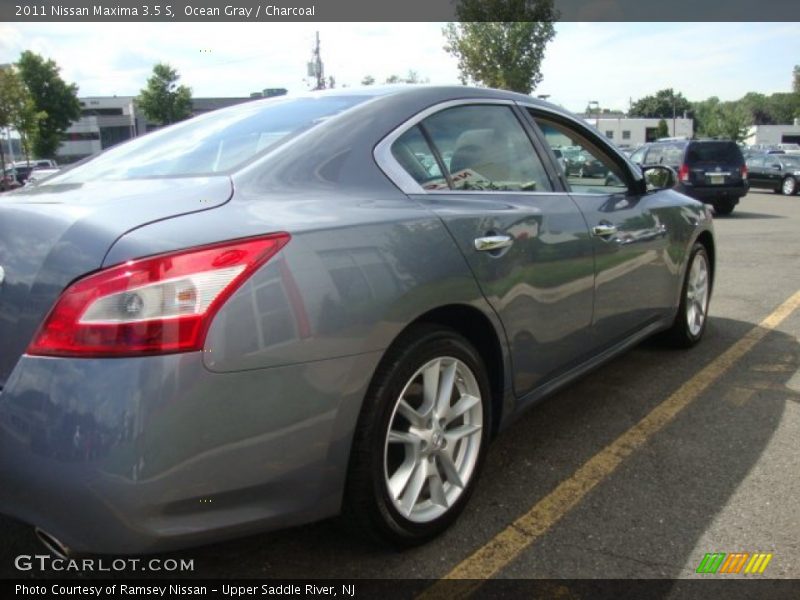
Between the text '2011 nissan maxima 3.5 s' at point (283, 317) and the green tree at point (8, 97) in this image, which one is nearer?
the text '2011 nissan maxima 3.5 s' at point (283, 317)

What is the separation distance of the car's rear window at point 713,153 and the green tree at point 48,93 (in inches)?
2303

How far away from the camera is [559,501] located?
104 inches

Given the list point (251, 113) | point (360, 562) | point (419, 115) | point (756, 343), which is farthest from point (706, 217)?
point (360, 562)

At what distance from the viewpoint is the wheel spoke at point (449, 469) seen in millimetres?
2381

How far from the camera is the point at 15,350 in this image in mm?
1755

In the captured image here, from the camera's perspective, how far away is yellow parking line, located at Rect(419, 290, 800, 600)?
2.18 m

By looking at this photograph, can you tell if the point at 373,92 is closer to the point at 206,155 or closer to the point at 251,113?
the point at 251,113

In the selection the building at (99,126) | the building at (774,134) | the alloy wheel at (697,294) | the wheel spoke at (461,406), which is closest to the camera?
the wheel spoke at (461,406)

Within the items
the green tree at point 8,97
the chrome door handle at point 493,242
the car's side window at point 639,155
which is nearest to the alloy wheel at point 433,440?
the chrome door handle at point 493,242

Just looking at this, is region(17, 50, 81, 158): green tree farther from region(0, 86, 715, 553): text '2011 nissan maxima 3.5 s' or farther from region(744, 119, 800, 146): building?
region(744, 119, 800, 146): building

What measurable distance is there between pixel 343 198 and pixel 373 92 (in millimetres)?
704

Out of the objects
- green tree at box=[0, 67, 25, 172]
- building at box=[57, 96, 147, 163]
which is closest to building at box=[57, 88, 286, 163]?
building at box=[57, 96, 147, 163]

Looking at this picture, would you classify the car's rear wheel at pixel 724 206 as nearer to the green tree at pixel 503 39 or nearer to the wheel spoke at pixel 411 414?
the wheel spoke at pixel 411 414

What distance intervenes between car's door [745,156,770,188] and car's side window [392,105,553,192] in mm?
22695
